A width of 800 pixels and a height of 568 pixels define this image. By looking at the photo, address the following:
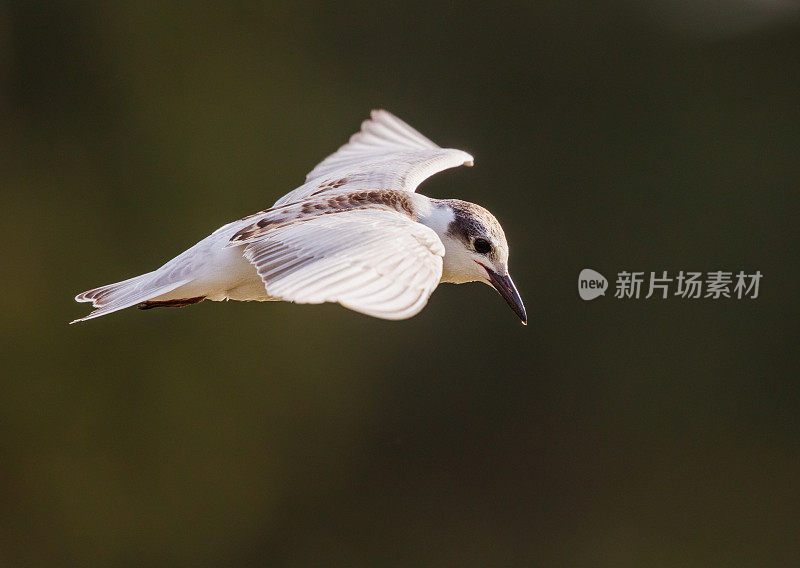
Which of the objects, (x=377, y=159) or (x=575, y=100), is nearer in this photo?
(x=377, y=159)

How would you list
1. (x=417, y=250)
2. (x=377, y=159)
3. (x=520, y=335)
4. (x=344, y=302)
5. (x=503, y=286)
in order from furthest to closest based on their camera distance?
(x=520, y=335)
(x=377, y=159)
(x=503, y=286)
(x=417, y=250)
(x=344, y=302)

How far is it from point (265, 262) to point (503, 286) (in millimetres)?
521

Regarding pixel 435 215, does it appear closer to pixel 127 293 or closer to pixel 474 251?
pixel 474 251

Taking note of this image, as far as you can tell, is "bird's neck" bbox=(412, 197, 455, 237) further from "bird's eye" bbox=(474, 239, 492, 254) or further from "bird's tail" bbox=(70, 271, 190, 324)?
"bird's tail" bbox=(70, 271, 190, 324)

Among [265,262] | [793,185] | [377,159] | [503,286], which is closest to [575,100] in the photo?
[793,185]

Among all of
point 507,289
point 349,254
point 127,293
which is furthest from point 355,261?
point 127,293

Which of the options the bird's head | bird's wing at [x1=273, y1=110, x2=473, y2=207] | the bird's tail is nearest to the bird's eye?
the bird's head

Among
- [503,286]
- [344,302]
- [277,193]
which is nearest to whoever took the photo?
[344,302]

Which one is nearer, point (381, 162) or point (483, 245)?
point (483, 245)

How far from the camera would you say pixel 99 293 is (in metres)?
2.16

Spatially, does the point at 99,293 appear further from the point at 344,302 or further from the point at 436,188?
the point at 436,188

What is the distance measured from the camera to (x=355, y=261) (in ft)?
5.24

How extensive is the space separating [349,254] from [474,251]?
0.52 m

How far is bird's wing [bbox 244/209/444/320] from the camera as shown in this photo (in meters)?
1.44
